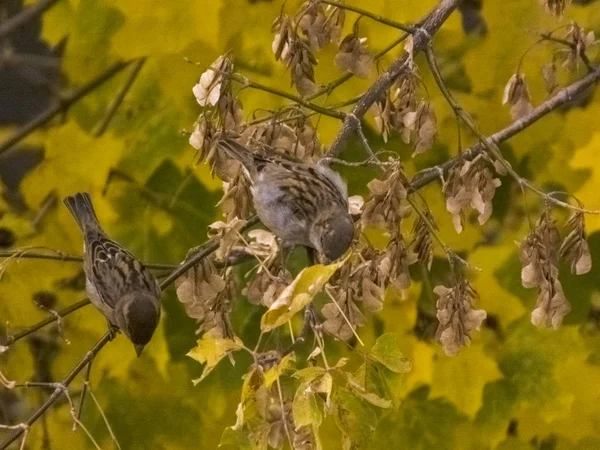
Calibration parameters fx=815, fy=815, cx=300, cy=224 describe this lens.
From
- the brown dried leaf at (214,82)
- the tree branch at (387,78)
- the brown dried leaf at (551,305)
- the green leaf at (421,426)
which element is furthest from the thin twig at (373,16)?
the green leaf at (421,426)

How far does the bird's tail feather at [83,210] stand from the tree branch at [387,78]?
Result: 0.54m

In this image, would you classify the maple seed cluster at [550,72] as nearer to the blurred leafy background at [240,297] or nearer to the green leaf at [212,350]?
the blurred leafy background at [240,297]

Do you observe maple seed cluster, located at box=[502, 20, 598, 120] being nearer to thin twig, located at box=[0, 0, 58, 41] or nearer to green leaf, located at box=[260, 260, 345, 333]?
green leaf, located at box=[260, 260, 345, 333]

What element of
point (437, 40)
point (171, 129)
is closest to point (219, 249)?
point (171, 129)

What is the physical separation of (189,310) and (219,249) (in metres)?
0.13

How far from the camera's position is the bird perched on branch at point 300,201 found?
1.00m

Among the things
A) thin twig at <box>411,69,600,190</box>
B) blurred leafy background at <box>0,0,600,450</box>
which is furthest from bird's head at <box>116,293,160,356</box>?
thin twig at <box>411,69,600,190</box>

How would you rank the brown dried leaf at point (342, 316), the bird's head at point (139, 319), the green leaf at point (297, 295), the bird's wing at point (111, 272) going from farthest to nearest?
the bird's wing at point (111, 272), the bird's head at point (139, 319), the brown dried leaf at point (342, 316), the green leaf at point (297, 295)

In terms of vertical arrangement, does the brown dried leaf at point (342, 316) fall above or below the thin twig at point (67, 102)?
below

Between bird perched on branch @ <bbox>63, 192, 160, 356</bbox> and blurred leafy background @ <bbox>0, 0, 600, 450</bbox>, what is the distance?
4 centimetres

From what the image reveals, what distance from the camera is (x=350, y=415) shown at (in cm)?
71

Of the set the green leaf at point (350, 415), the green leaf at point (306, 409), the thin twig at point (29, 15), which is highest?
the thin twig at point (29, 15)

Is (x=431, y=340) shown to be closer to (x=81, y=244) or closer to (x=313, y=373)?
(x=81, y=244)

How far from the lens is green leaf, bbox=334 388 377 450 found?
0.71 metres
